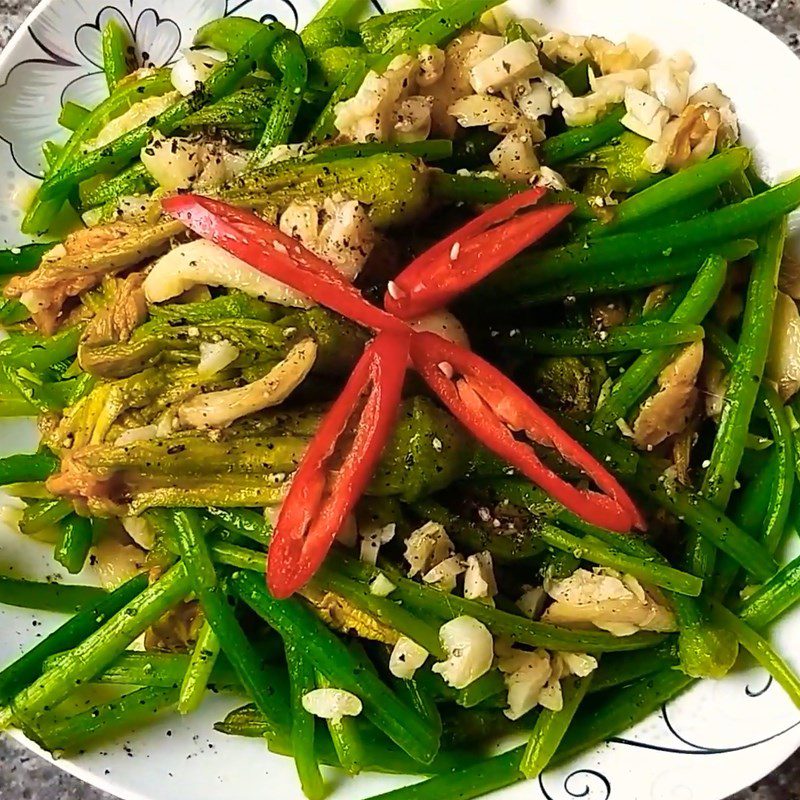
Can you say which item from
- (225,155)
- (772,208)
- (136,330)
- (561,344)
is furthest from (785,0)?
(136,330)

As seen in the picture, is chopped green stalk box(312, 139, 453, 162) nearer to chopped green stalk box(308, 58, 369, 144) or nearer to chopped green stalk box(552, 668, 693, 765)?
chopped green stalk box(308, 58, 369, 144)

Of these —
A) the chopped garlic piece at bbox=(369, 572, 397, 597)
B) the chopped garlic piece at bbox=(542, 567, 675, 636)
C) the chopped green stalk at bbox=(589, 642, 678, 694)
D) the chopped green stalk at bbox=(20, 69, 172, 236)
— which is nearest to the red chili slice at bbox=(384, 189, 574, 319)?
the chopped garlic piece at bbox=(369, 572, 397, 597)

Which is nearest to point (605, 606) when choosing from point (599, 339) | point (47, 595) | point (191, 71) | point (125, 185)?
point (599, 339)

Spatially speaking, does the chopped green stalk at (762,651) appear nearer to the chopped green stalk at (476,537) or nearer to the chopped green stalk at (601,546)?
the chopped green stalk at (601,546)

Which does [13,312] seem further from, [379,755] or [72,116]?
[379,755]

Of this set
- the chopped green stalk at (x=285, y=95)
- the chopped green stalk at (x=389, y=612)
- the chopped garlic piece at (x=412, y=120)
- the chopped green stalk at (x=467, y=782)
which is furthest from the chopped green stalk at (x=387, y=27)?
the chopped green stalk at (x=467, y=782)
